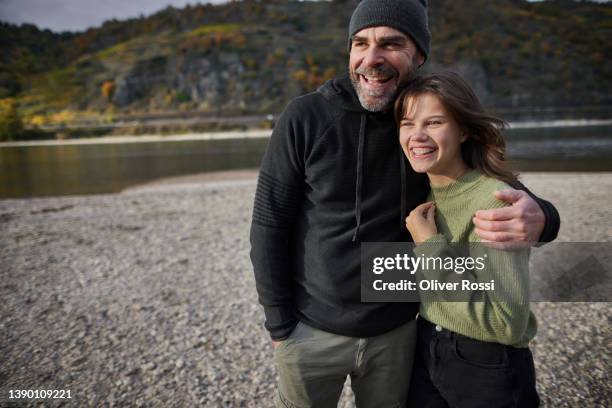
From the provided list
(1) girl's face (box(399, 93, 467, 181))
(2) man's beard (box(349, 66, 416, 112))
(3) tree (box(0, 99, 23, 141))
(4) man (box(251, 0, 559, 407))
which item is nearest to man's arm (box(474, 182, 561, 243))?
(1) girl's face (box(399, 93, 467, 181))

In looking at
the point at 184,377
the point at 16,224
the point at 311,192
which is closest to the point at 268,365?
the point at 184,377

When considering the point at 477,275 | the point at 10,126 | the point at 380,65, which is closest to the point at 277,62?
the point at 10,126

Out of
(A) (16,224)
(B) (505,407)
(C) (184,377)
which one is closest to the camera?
(B) (505,407)

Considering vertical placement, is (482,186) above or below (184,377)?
above

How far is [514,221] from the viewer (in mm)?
1567

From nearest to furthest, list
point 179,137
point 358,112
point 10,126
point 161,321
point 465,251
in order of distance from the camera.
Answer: point 465,251 → point 358,112 → point 161,321 → point 179,137 → point 10,126

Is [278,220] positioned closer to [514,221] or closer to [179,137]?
[514,221]

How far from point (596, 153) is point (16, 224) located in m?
33.0

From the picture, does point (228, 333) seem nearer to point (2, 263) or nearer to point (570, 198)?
point (2, 263)

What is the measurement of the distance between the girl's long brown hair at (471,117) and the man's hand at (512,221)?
0.60 feet

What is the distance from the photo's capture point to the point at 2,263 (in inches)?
333

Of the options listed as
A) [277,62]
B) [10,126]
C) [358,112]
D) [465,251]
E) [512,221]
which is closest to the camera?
[512,221]

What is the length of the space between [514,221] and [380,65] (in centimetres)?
96

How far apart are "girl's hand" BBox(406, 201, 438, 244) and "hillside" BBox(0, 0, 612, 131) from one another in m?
75.9
